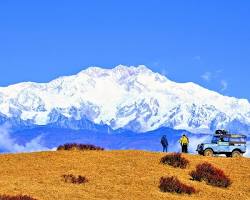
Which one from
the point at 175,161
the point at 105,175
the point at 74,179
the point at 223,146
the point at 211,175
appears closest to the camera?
the point at 74,179

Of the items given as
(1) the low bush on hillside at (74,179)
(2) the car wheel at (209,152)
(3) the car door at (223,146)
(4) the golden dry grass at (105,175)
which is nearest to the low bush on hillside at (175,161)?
(4) the golden dry grass at (105,175)

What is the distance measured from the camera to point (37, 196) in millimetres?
39250

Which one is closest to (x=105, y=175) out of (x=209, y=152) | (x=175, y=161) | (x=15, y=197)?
(x=175, y=161)

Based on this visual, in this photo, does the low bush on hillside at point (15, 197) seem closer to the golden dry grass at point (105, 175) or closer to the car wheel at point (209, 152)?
the golden dry grass at point (105, 175)

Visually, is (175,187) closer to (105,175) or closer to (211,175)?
(211,175)

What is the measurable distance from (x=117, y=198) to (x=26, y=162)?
11.5 metres

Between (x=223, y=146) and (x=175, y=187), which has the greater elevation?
(x=223, y=146)

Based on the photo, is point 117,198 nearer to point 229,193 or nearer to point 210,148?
point 229,193

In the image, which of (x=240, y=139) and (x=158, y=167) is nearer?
(x=158, y=167)

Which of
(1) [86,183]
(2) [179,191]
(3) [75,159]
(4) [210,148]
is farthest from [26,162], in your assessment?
(4) [210,148]

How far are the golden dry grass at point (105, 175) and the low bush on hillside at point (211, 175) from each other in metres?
0.48

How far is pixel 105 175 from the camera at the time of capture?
1837 inches

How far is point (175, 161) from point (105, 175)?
21.2ft

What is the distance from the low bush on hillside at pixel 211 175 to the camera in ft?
154
